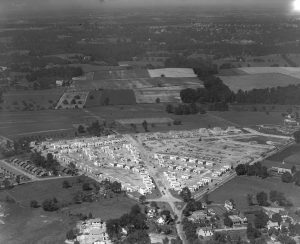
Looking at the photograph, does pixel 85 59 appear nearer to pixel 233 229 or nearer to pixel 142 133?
pixel 142 133

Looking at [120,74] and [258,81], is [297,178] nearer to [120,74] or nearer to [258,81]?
[258,81]

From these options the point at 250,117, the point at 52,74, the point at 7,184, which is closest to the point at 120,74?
the point at 52,74

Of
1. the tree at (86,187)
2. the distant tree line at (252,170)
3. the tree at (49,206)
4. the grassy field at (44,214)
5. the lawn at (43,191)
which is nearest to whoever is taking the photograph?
the grassy field at (44,214)

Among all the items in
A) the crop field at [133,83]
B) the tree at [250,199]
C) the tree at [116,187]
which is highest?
the tree at [250,199]

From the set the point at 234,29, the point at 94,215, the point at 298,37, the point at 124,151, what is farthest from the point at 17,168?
the point at 234,29

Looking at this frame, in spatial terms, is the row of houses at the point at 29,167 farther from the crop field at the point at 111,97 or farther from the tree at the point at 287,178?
the crop field at the point at 111,97

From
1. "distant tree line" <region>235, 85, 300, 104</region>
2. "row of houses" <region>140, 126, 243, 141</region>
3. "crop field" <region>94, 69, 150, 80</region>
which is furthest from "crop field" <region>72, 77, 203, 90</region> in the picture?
"row of houses" <region>140, 126, 243, 141</region>

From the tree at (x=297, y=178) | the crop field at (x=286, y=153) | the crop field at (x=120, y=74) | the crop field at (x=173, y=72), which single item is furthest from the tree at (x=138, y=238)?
the crop field at (x=173, y=72)
